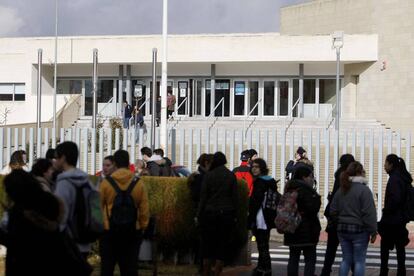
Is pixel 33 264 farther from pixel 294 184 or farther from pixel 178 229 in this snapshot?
pixel 178 229

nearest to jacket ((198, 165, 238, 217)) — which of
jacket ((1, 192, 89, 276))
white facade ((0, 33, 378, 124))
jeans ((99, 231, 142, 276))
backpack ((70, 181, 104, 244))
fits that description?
jeans ((99, 231, 142, 276))

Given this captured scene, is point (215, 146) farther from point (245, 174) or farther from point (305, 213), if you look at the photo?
point (305, 213)

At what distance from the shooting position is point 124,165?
32.5ft

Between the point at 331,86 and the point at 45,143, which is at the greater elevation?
the point at 331,86

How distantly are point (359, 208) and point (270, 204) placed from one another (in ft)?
5.33

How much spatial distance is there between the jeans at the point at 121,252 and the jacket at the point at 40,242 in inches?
104

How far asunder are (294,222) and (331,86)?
105 ft

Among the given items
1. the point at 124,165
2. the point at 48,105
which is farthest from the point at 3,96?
the point at 124,165

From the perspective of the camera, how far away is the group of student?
11031mm

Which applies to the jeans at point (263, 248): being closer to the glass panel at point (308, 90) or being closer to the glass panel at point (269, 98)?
the glass panel at point (308, 90)

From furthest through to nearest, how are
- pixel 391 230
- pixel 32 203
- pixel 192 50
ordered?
pixel 192 50, pixel 391 230, pixel 32 203

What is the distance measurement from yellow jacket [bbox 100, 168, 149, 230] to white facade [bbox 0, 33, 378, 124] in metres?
31.2

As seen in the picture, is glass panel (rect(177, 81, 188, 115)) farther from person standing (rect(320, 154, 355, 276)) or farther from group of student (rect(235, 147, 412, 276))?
person standing (rect(320, 154, 355, 276))

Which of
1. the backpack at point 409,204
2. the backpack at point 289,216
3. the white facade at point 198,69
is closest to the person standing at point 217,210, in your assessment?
the backpack at point 289,216
